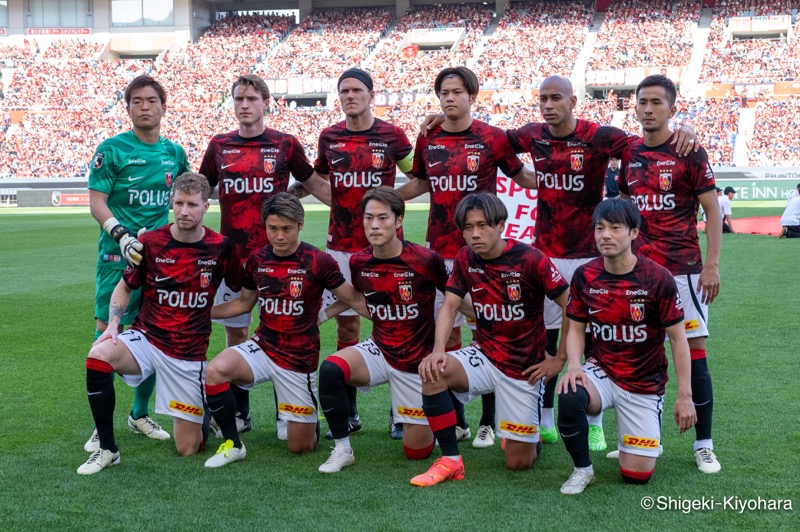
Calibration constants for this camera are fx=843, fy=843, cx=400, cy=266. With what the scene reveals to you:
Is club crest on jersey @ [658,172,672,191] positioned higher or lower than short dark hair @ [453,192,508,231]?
higher

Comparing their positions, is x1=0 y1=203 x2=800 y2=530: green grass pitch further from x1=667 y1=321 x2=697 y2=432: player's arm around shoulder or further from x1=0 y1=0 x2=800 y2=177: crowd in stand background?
x1=0 y1=0 x2=800 y2=177: crowd in stand background

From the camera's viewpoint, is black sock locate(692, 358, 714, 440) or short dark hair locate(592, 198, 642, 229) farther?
black sock locate(692, 358, 714, 440)

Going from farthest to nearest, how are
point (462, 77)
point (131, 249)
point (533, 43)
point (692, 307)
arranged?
point (533, 43)
point (462, 77)
point (131, 249)
point (692, 307)

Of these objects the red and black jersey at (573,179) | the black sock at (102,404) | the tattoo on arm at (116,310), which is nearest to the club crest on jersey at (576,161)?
the red and black jersey at (573,179)

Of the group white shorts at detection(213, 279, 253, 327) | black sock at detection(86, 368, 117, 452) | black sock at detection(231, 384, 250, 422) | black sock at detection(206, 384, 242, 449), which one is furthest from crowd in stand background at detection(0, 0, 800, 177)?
black sock at detection(86, 368, 117, 452)

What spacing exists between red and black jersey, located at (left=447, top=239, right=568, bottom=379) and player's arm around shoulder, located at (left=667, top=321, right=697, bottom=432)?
641mm

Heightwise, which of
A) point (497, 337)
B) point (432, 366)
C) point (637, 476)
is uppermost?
point (497, 337)

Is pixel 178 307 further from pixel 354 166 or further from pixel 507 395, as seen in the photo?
pixel 507 395

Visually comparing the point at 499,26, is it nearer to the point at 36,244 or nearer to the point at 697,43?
the point at 697,43

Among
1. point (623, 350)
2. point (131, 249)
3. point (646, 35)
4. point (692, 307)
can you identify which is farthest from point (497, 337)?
point (646, 35)

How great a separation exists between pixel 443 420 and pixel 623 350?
3.36ft

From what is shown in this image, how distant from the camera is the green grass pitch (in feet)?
12.4

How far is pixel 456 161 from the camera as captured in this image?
539cm

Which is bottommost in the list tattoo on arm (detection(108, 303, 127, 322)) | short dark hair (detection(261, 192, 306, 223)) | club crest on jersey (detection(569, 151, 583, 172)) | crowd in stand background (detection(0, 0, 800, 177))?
tattoo on arm (detection(108, 303, 127, 322))
